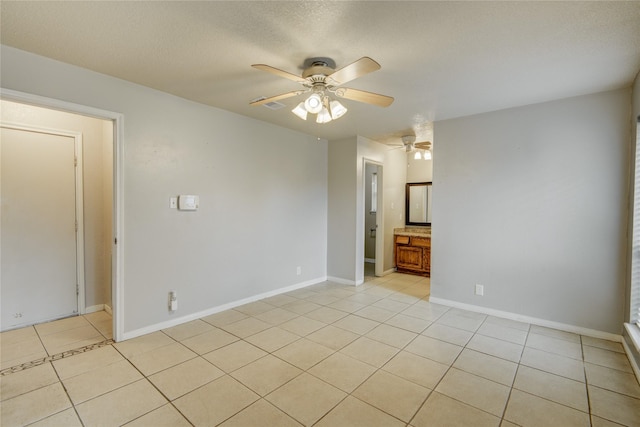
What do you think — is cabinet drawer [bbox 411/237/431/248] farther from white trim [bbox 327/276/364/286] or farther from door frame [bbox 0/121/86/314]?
door frame [bbox 0/121/86/314]

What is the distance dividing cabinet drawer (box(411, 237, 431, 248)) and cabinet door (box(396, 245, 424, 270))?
0.10 meters

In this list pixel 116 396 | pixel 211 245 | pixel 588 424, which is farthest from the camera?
pixel 211 245

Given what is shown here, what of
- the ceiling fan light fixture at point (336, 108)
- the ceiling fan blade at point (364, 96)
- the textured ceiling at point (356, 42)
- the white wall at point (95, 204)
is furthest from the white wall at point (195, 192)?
the ceiling fan blade at point (364, 96)

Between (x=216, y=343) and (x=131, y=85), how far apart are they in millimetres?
2649

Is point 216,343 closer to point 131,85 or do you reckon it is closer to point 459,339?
point 459,339

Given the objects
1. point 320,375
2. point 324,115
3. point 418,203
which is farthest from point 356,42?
point 418,203

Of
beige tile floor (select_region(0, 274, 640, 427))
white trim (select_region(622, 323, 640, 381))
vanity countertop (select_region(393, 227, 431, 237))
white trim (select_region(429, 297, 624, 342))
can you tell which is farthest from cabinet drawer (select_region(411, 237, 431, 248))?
white trim (select_region(622, 323, 640, 381))

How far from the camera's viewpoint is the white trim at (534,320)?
3.00 m

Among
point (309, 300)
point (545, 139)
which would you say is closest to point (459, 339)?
point (309, 300)

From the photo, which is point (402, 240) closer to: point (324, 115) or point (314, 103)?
point (324, 115)

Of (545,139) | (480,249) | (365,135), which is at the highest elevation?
(365,135)

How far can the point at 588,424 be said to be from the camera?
1.84 metres

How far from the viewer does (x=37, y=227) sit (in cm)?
327

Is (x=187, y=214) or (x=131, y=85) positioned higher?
(x=131, y=85)
